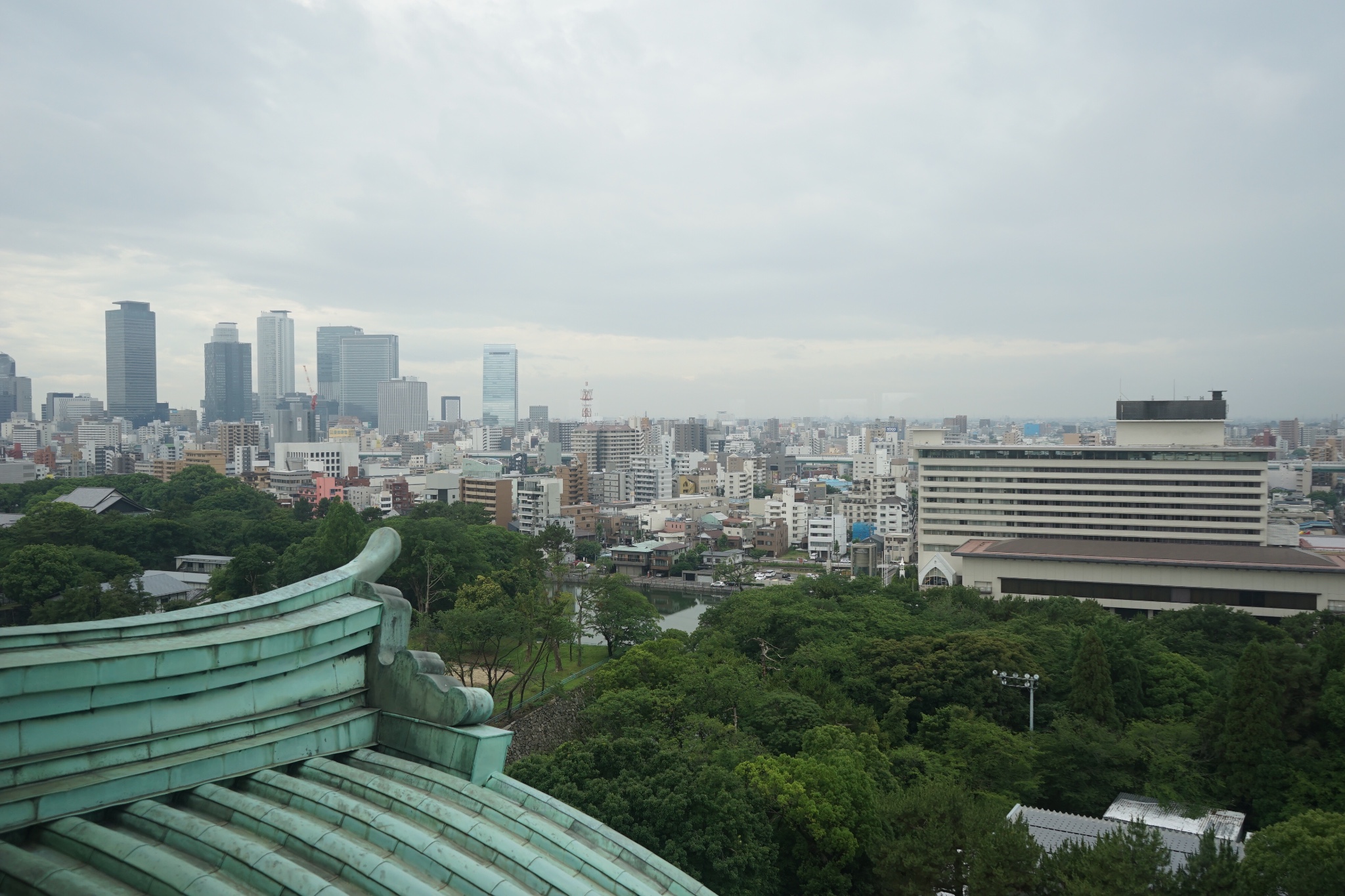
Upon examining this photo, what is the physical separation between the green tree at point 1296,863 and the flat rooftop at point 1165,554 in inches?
933

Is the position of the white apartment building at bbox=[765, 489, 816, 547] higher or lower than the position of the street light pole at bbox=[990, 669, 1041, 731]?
lower

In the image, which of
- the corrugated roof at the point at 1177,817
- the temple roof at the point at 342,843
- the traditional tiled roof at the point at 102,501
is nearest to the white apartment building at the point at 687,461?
the traditional tiled roof at the point at 102,501

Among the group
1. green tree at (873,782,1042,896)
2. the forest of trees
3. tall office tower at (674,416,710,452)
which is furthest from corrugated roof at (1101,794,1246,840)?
tall office tower at (674,416,710,452)

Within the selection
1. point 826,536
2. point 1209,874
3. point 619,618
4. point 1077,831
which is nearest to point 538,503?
point 826,536

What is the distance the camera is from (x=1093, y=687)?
17.0m

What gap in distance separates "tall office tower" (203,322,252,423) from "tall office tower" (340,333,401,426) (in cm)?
2974

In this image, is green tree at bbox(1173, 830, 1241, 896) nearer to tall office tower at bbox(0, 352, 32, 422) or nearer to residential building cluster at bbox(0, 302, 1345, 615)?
residential building cluster at bbox(0, 302, 1345, 615)

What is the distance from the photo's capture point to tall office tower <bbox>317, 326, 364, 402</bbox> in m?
189

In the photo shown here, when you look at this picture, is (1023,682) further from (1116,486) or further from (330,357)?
(330,357)

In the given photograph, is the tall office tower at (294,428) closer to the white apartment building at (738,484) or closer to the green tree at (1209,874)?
the white apartment building at (738,484)

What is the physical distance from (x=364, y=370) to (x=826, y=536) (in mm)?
153080

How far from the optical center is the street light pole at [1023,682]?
1728 cm

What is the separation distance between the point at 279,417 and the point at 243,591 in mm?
85039

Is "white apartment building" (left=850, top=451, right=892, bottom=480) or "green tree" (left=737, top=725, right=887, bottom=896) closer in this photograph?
"green tree" (left=737, top=725, right=887, bottom=896)
